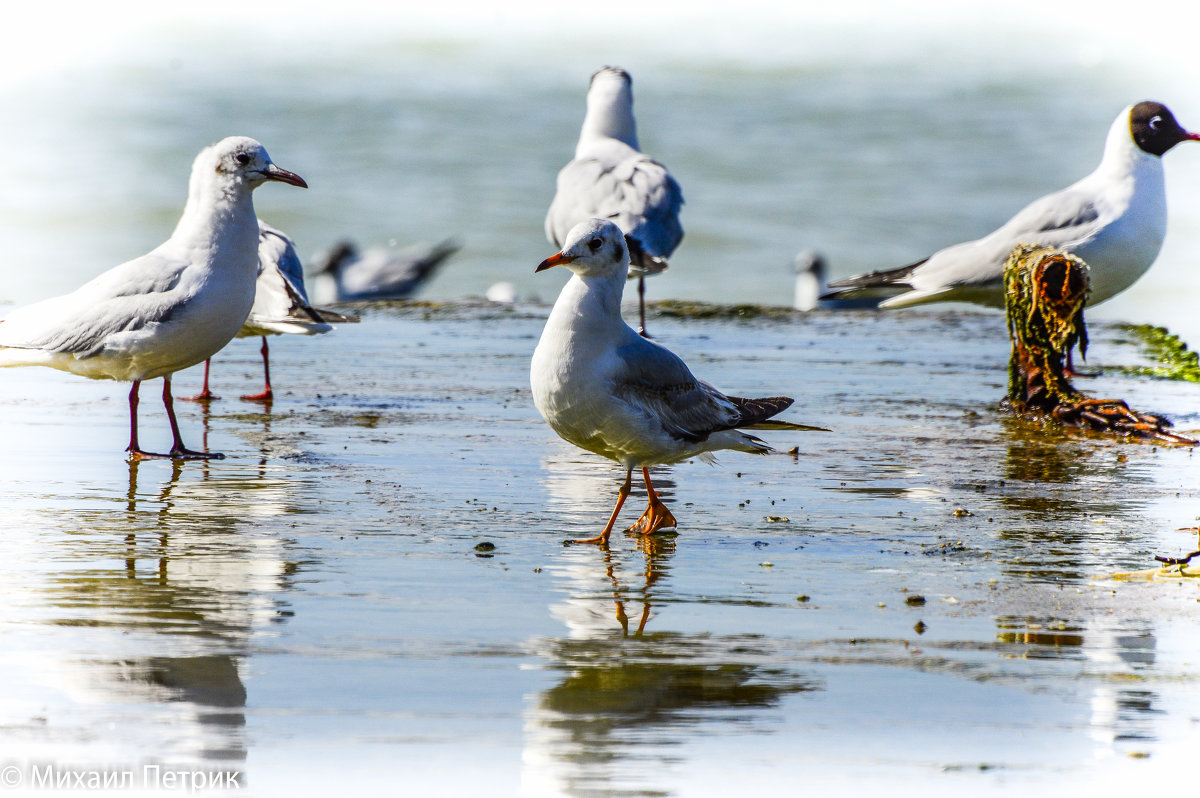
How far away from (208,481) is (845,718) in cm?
325

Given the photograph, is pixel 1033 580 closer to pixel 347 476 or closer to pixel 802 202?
pixel 347 476

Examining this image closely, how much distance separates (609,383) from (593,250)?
502 mm

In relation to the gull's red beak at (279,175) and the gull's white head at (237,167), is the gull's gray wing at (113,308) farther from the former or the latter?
the gull's red beak at (279,175)

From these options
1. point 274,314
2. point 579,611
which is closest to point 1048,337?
point 274,314

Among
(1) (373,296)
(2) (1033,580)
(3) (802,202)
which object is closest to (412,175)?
(3) (802,202)

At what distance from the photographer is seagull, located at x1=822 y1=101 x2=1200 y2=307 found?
31.9 ft

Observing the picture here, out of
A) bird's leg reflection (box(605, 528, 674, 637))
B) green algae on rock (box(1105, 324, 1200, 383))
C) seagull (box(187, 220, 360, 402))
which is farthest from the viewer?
green algae on rock (box(1105, 324, 1200, 383))

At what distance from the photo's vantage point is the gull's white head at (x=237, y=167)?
6652mm

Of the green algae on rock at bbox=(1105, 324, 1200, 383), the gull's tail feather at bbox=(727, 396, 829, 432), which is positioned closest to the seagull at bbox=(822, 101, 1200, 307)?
the green algae on rock at bbox=(1105, 324, 1200, 383)

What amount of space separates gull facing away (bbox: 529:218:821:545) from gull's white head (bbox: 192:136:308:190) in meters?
1.97

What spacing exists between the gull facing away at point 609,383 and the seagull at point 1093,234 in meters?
4.88

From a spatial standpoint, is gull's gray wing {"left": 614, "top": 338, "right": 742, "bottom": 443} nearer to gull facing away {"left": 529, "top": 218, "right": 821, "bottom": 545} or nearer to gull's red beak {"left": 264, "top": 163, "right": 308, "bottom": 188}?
gull facing away {"left": 529, "top": 218, "right": 821, "bottom": 545}

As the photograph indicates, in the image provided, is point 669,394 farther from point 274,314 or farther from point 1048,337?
point 274,314

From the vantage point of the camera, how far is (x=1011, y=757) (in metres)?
3.15
